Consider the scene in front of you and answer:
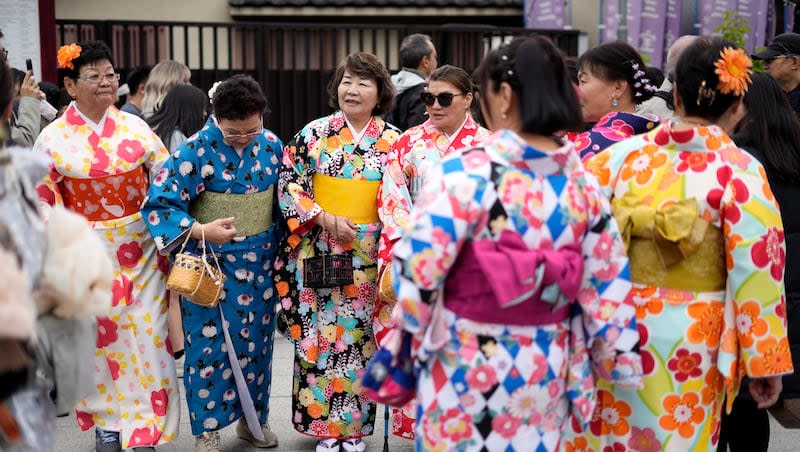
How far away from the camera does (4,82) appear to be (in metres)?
3.03

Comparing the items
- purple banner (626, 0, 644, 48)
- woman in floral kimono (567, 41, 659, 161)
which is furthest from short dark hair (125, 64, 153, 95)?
purple banner (626, 0, 644, 48)

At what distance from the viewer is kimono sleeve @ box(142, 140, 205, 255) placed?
4855mm

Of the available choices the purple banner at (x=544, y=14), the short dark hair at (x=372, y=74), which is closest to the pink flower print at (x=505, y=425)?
the short dark hair at (x=372, y=74)

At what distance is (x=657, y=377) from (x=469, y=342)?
0.85 m

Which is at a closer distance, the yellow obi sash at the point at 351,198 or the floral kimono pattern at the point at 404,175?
the floral kimono pattern at the point at 404,175

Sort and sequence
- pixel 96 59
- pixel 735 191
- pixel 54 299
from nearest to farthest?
pixel 54 299, pixel 735 191, pixel 96 59

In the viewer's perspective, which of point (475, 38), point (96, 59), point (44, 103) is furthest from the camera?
point (475, 38)

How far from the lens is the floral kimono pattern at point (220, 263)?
4.90 meters

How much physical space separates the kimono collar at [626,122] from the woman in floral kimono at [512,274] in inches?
49.7

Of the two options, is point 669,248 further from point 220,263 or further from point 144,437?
point 144,437

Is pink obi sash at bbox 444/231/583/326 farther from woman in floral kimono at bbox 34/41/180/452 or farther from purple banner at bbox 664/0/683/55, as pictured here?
purple banner at bbox 664/0/683/55

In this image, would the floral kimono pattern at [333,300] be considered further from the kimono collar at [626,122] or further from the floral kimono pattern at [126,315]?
the kimono collar at [626,122]

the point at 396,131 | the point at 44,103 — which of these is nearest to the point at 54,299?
the point at 396,131

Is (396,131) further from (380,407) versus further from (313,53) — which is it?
(313,53)
